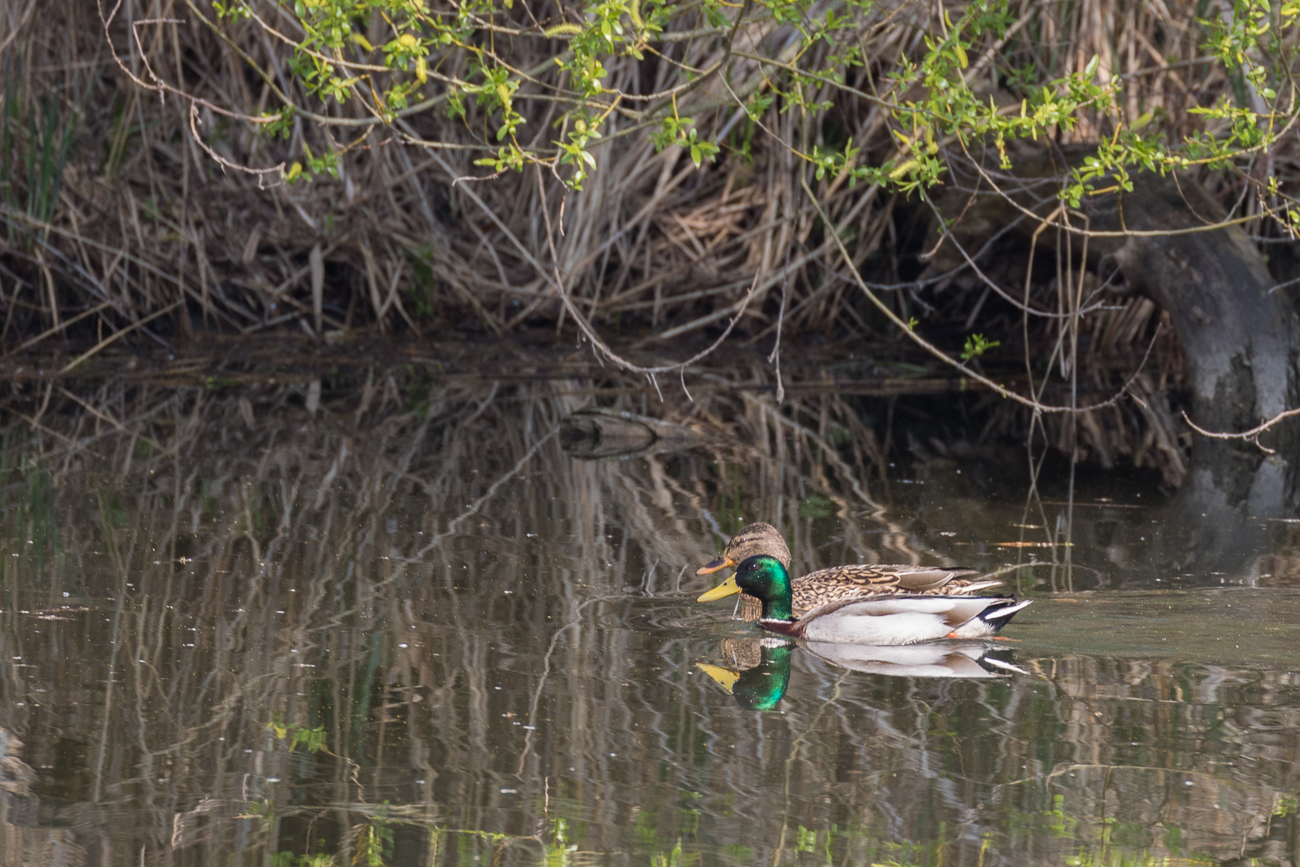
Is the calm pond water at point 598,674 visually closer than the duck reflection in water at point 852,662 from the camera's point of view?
Yes

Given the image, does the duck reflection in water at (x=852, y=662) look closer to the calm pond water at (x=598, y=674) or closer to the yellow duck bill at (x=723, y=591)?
the calm pond water at (x=598, y=674)

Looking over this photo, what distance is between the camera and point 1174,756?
3.47 m

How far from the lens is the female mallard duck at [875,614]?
433 cm

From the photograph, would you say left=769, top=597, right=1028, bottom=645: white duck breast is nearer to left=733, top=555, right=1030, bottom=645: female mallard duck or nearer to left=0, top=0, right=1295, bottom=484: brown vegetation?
left=733, top=555, right=1030, bottom=645: female mallard duck

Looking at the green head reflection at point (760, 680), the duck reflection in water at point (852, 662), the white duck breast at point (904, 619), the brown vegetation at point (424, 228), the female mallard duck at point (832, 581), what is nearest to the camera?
the green head reflection at point (760, 680)

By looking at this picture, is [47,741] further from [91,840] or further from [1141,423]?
[1141,423]

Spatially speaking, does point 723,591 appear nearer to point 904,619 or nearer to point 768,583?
point 768,583

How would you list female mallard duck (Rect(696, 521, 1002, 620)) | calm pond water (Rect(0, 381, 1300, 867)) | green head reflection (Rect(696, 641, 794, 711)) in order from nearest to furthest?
calm pond water (Rect(0, 381, 1300, 867)) → green head reflection (Rect(696, 641, 794, 711)) → female mallard duck (Rect(696, 521, 1002, 620))

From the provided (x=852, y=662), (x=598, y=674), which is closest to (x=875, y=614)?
(x=852, y=662)

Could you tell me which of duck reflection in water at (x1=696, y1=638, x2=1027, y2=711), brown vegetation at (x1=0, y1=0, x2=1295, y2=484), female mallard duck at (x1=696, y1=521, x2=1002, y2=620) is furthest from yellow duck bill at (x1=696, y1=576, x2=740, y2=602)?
brown vegetation at (x1=0, y1=0, x2=1295, y2=484)

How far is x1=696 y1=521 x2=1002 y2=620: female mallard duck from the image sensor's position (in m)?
4.52

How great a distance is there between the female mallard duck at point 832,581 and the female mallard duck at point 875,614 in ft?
0.14

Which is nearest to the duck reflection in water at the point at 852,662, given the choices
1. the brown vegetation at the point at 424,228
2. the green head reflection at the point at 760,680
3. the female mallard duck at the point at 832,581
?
the green head reflection at the point at 760,680

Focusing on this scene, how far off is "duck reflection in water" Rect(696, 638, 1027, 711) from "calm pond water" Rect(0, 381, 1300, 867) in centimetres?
2
